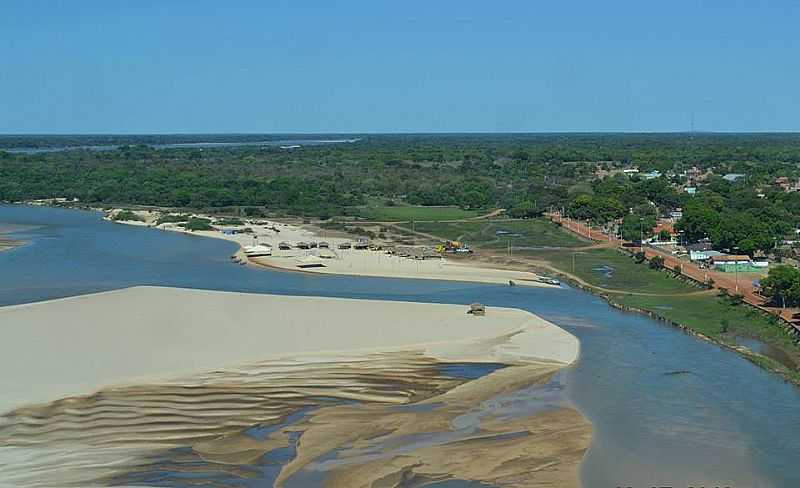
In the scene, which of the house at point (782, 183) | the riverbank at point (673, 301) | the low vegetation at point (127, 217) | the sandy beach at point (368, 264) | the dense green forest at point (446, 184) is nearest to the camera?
→ the riverbank at point (673, 301)

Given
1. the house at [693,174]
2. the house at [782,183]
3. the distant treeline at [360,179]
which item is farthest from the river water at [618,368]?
the house at [693,174]

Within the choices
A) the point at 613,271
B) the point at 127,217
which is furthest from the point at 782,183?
the point at 127,217

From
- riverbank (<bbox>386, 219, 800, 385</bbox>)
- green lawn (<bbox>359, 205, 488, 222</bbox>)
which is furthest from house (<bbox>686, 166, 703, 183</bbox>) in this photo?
riverbank (<bbox>386, 219, 800, 385</bbox>)

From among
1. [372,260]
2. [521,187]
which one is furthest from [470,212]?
[372,260]

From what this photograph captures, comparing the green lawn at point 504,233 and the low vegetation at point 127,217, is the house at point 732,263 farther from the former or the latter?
the low vegetation at point 127,217

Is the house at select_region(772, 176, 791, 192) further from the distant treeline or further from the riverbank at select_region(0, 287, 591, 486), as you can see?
the riverbank at select_region(0, 287, 591, 486)

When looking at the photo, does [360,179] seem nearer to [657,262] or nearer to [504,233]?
[504,233]
